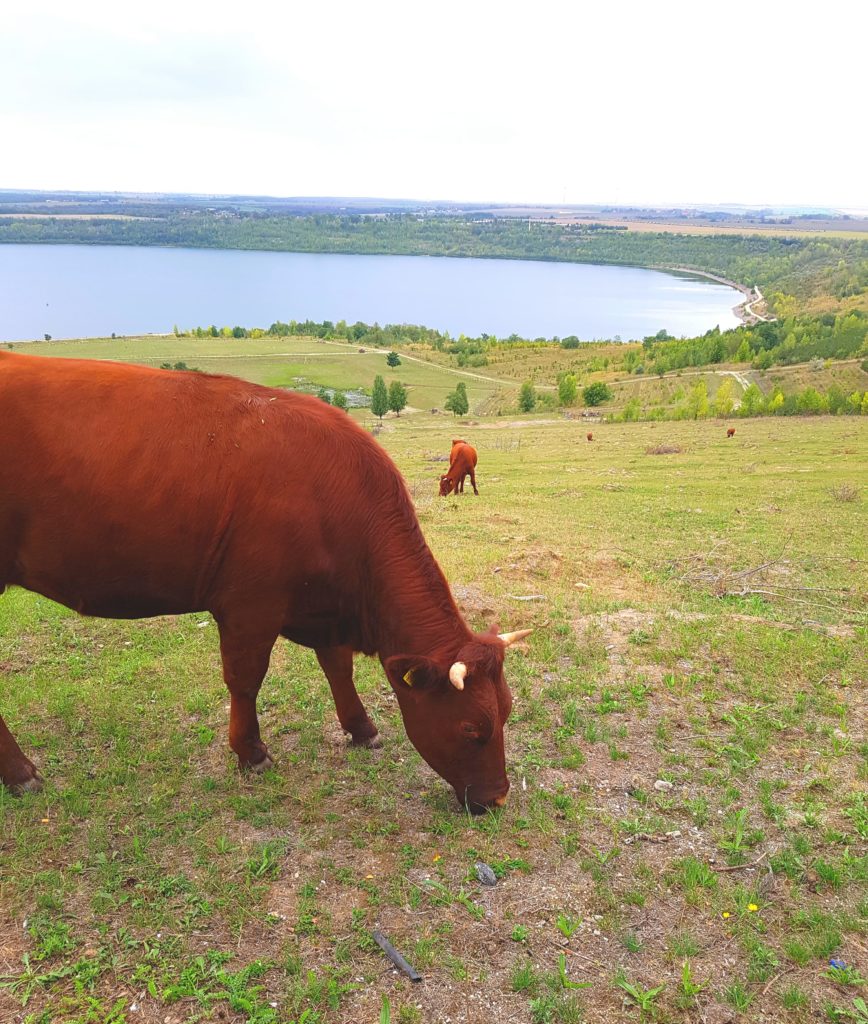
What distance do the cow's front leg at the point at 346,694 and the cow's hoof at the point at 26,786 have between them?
2.20 meters

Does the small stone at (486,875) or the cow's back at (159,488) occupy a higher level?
the cow's back at (159,488)

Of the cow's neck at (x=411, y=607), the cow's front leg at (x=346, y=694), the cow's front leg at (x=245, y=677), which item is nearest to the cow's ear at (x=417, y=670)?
the cow's neck at (x=411, y=607)

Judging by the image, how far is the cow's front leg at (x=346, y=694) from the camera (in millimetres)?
5738

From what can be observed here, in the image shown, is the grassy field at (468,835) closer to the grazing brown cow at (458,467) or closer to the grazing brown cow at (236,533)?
the grazing brown cow at (236,533)

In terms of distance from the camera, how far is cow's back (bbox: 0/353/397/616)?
15.1 ft

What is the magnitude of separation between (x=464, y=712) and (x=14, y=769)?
3327 millimetres

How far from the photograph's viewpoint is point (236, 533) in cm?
472

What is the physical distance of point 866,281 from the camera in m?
139

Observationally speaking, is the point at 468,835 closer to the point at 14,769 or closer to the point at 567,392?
the point at 14,769

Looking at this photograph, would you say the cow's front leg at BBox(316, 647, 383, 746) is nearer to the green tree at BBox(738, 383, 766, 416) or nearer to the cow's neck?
the cow's neck

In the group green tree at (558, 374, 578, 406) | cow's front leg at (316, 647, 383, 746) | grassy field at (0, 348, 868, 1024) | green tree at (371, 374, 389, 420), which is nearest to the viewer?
grassy field at (0, 348, 868, 1024)

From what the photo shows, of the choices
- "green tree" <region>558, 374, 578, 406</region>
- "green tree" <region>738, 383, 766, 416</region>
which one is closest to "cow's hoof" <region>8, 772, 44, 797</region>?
"green tree" <region>738, 383, 766, 416</region>

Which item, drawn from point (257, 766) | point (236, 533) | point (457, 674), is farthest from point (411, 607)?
point (257, 766)

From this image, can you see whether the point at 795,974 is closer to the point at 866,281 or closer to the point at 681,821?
the point at 681,821
